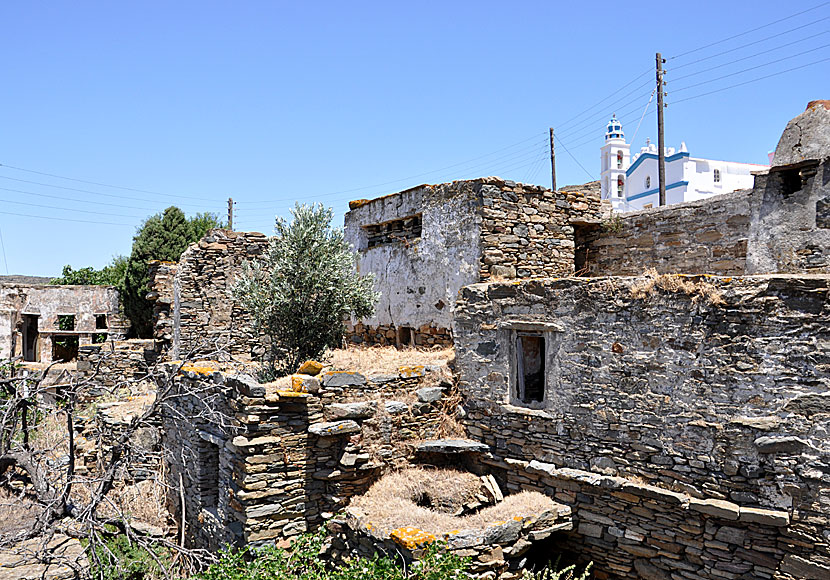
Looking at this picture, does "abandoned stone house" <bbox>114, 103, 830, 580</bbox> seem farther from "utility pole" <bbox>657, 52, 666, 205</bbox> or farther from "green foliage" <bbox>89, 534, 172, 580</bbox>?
"utility pole" <bbox>657, 52, 666, 205</bbox>

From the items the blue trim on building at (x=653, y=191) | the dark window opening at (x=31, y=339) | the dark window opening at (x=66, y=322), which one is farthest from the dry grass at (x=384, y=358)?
the blue trim on building at (x=653, y=191)

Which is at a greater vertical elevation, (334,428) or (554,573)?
(334,428)

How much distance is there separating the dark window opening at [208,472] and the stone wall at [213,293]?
21.6 ft

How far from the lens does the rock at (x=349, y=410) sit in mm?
8273

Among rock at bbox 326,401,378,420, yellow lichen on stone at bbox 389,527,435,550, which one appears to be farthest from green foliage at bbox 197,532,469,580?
rock at bbox 326,401,378,420

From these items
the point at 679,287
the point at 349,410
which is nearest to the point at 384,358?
the point at 349,410

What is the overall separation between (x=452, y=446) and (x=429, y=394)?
848mm

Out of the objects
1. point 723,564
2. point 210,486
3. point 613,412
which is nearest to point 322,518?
point 210,486

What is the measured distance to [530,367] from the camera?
8688 millimetres

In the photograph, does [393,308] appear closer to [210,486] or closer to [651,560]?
[210,486]

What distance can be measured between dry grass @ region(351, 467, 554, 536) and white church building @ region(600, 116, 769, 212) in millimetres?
30146

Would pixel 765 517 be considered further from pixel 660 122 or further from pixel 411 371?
pixel 660 122

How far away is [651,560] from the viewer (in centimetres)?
705

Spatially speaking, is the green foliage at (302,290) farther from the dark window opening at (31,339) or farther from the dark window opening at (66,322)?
the dark window opening at (31,339)
